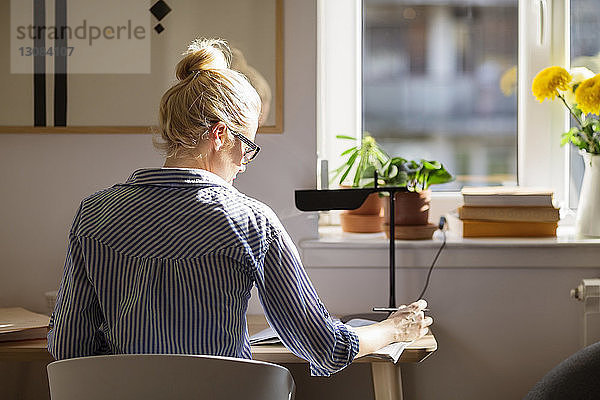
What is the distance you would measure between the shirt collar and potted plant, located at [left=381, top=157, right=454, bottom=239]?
0.97m

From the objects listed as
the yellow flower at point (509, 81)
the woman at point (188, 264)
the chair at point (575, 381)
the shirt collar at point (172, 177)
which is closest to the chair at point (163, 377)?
the woman at point (188, 264)

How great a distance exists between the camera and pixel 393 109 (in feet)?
8.27

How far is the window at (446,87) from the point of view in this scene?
98.3 inches

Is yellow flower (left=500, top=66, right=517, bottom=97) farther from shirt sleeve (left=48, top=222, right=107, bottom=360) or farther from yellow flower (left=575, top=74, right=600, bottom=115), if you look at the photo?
shirt sleeve (left=48, top=222, right=107, bottom=360)

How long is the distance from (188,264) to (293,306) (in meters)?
0.19

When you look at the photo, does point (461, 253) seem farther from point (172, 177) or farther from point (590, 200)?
point (172, 177)

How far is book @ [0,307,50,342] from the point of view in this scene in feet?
6.23

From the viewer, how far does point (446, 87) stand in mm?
2521

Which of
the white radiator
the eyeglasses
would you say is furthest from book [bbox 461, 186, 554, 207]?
the eyeglasses

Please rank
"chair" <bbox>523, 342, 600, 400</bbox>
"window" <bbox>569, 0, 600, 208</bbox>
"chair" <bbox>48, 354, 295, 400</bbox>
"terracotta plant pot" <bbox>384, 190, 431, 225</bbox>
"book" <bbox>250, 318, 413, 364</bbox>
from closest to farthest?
"chair" <bbox>48, 354, 295, 400</bbox>, "chair" <bbox>523, 342, 600, 400</bbox>, "book" <bbox>250, 318, 413, 364</bbox>, "terracotta plant pot" <bbox>384, 190, 431, 225</bbox>, "window" <bbox>569, 0, 600, 208</bbox>

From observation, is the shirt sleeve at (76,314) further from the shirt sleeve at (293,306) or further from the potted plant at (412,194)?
the potted plant at (412,194)

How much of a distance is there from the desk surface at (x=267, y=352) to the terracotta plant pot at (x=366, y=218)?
1.62 feet

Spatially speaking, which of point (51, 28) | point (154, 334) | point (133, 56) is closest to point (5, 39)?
point (51, 28)

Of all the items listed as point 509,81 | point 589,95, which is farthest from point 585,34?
point 589,95
